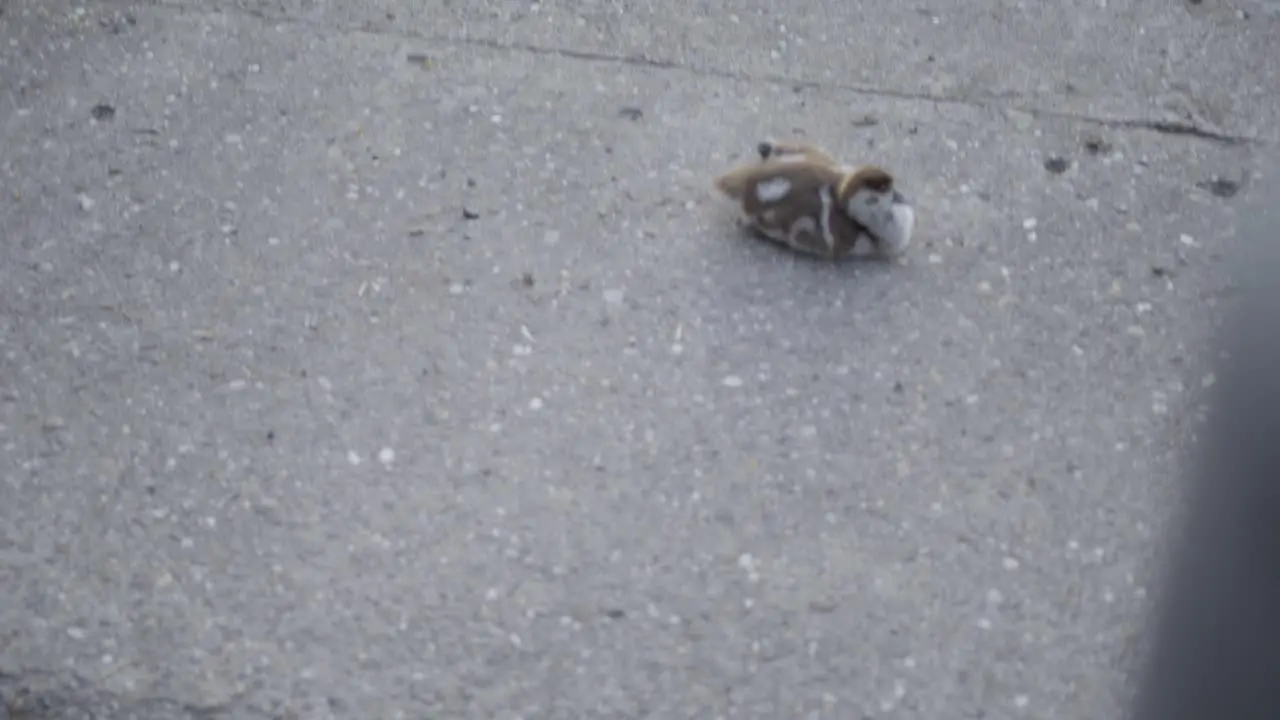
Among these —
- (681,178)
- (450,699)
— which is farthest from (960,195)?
(450,699)

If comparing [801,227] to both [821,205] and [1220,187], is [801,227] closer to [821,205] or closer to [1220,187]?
[821,205]

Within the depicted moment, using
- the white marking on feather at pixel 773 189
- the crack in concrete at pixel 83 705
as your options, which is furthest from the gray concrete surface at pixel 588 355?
the white marking on feather at pixel 773 189

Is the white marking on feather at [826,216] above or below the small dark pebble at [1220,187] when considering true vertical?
above

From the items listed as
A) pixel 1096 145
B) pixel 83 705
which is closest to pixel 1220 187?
pixel 1096 145

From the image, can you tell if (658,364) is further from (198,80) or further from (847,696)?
(198,80)

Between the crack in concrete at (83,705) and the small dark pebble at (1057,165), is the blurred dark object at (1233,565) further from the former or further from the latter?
the crack in concrete at (83,705)

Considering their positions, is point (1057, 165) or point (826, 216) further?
point (1057, 165)
